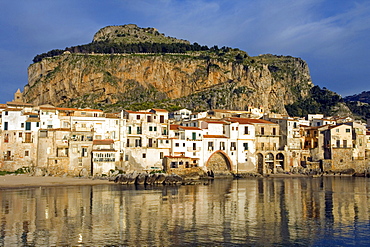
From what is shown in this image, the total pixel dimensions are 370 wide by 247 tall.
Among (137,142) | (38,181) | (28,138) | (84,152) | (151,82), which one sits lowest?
(38,181)

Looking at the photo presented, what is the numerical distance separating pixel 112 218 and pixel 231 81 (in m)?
101

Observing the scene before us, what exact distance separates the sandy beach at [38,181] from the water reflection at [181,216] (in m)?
2.70

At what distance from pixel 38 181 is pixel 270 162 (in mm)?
39946

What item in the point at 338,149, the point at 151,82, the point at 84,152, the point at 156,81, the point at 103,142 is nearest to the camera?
the point at 84,152

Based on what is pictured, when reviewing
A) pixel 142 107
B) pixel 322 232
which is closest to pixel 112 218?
pixel 322 232

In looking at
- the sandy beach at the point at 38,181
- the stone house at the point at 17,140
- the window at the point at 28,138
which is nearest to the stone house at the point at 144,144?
the sandy beach at the point at 38,181

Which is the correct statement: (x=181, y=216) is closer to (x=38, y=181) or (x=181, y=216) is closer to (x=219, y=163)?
(x=38, y=181)

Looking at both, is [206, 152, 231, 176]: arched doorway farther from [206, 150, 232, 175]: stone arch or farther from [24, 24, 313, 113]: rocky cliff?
[24, 24, 313, 113]: rocky cliff

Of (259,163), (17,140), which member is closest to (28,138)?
(17,140)

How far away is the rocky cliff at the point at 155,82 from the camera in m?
121

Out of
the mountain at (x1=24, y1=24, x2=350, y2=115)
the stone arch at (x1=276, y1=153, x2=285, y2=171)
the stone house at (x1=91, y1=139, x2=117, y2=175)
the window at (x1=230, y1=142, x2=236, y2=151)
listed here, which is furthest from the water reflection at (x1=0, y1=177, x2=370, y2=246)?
the mountain at (x1=24, y1=24, x2=350, y2=115)

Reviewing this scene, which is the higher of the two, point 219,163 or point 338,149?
point 338,149

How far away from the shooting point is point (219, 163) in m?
70.2

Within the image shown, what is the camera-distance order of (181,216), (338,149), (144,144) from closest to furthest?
(181,216)
(144,144)
(338,149)
